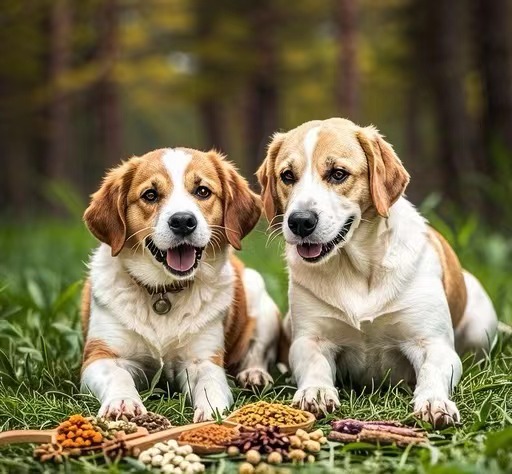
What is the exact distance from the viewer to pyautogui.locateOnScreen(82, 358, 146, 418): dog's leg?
356 centimetres

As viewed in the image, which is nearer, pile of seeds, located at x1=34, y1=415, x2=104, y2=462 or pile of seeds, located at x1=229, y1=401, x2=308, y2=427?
pile of seeds, located at x1=34, y1=415, x2=104, y2=462

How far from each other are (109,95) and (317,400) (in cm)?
1442

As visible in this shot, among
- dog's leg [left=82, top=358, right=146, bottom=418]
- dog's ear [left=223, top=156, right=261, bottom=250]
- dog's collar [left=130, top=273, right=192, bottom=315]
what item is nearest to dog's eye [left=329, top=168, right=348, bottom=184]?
dog's ear [left=223, top=156, right=261, bottom=250]

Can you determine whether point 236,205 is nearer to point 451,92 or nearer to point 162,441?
point 162,441

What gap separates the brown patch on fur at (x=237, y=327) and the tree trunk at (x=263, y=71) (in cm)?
1440

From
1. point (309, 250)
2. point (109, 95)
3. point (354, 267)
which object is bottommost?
point (354, 267)

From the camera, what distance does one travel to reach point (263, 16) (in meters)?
19.3

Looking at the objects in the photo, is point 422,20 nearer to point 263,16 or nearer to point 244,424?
point 263,16

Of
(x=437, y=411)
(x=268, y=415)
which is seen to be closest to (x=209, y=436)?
(x=268, y=415)

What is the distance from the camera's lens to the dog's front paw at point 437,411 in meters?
3.40

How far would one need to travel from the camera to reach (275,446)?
123 inches

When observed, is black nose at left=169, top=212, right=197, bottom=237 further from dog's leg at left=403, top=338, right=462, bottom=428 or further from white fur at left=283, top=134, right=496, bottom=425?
dog's leg at left=403, top=338, right=462, bottom=428

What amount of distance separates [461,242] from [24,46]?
14663 mm

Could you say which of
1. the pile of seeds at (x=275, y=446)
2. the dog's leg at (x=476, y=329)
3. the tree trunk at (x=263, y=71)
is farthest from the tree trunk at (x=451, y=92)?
the pile of seeds at (x=275, y=446)
